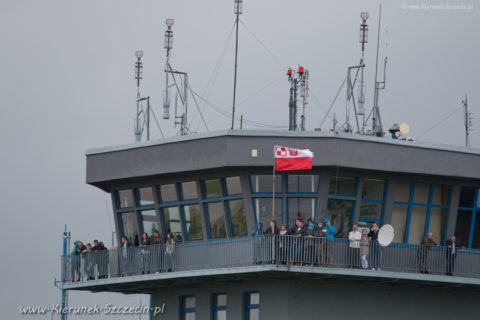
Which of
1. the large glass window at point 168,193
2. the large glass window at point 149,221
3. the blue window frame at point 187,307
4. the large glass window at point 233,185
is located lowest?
the blue window frame at point 187,307

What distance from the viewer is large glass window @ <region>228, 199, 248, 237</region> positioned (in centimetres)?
4599

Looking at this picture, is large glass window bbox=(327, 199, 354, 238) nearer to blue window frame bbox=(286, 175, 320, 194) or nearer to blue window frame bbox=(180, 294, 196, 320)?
blue window frame bbox=(286, 175, 320, 194)

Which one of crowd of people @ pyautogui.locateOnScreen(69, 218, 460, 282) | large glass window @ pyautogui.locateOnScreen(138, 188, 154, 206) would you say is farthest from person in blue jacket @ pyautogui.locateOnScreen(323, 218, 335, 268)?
large glass window @ pyautogui.locateOnScreen(138, 188, 154, 206)

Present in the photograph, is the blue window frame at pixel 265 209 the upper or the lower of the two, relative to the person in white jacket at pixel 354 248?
upper

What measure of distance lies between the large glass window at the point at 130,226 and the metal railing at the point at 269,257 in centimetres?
155

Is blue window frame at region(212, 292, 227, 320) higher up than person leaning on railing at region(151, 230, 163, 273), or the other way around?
person leaning on railing at region(151, 230, 163, 273)

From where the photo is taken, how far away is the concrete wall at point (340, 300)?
45.3 m

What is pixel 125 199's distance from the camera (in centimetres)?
4975

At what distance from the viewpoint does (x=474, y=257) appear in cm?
4675

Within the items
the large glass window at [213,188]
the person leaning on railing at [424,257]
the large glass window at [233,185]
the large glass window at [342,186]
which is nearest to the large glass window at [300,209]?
the large glass window at [342,186]

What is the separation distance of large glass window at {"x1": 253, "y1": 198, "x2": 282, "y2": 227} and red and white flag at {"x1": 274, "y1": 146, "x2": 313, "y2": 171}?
1.71 metres

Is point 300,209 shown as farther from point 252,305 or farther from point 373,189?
point 252,305

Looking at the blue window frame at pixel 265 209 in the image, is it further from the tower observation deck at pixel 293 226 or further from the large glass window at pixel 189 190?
the large glass window at pixel 189 190

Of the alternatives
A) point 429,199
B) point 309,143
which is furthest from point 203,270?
point 429,199
